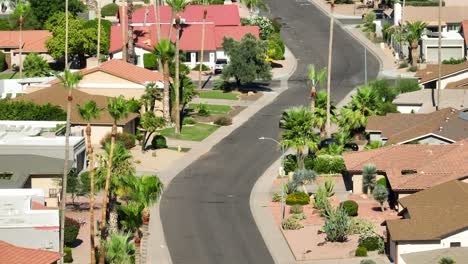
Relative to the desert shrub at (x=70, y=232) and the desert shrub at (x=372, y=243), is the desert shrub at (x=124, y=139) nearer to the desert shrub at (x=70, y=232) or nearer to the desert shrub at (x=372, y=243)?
the desert shrub at (x=70, y=232)

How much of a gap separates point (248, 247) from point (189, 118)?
5096cm

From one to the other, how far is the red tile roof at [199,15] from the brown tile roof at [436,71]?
33501mm

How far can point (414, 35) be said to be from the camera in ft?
590

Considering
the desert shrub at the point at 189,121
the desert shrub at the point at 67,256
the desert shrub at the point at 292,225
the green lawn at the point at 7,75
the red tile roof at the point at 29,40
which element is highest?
the red tile roof at the point at 29,40

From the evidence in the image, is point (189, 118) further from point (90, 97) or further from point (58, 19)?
point (58, 19)

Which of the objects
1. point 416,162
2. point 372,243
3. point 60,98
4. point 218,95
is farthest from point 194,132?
point 372,243

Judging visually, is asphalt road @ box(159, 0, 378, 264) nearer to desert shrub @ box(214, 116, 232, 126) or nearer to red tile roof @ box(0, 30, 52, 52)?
desert shrub @ box(214, 116, 232, 126)

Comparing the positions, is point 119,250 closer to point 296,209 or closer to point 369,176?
point 296,209

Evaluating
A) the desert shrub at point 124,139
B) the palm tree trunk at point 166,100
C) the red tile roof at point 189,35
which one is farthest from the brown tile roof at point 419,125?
the red tile roof at point 189,35

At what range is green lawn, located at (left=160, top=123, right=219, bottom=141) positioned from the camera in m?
146

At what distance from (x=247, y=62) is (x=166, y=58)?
2342 cm

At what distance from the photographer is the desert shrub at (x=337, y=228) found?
341 feet

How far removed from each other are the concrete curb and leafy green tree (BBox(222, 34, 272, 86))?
2.73m

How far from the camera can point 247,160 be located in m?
136
